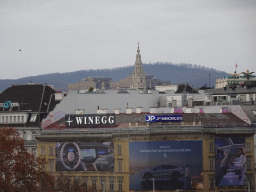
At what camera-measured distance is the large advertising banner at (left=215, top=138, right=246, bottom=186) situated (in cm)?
11425

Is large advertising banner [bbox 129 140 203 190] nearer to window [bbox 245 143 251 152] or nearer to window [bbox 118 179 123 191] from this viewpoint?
window [bbox 118 179 123 191]

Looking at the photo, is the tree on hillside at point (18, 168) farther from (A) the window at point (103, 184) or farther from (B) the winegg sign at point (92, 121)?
(B) the winegg sign at point (92, 121)

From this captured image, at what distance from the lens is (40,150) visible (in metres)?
121

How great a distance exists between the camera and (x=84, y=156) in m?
117

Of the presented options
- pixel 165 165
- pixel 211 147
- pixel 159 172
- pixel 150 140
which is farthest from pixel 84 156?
pixel 211 147

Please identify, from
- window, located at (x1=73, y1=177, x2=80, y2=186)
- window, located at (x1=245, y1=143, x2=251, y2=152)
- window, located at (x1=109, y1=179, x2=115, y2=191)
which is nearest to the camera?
Result: window, located at (x1=73, y1=177, x2=80, y2=186)

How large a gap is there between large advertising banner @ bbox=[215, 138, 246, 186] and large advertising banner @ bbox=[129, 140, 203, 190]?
2542 millimetres

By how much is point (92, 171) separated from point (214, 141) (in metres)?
17.8

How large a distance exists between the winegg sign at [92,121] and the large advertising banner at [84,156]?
132 inches

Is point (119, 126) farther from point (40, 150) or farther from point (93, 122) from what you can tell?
point (40, 150)

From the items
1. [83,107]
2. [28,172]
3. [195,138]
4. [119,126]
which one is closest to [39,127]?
[83,107]

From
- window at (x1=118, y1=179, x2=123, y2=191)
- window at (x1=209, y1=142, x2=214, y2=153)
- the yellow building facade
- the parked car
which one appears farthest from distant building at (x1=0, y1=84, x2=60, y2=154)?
window at (x1=209, y1=142, x2=214, y2=153)

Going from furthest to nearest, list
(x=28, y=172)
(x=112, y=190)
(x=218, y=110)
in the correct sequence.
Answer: (x=218, y=110), (x=112, y=190), (x=28, y=172)

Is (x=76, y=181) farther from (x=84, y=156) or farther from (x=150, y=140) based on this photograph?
(x=150, y=140)
